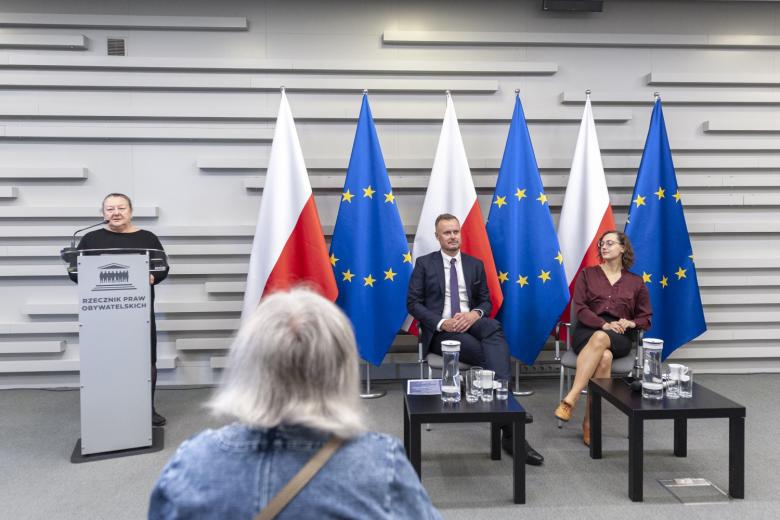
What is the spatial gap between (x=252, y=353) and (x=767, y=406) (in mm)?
4182

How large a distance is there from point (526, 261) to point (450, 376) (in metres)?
1.66

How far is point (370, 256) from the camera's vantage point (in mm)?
4227

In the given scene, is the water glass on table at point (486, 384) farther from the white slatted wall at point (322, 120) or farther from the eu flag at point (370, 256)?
the white slatted wall at point (322, 120)

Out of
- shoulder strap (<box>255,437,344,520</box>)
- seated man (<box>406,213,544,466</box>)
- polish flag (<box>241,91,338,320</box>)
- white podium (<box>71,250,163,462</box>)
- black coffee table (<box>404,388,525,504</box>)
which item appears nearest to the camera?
shoulder strap (<box>255,437,344,520</box>)

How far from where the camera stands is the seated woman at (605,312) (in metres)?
3.51

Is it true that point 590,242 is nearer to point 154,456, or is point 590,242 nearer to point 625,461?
point 625,461

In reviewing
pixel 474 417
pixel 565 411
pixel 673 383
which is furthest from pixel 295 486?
pixel 565 411

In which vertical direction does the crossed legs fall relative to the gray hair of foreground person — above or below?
below

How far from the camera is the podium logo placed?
3131 mm

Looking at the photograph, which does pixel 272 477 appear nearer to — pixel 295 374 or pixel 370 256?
pixel 295 374

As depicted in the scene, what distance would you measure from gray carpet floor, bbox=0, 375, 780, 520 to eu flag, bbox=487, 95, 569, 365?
523 mm

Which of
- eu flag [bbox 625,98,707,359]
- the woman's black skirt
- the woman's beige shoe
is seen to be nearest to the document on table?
the woman's beige shoe

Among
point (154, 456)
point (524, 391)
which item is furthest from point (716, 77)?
point (154, 456)

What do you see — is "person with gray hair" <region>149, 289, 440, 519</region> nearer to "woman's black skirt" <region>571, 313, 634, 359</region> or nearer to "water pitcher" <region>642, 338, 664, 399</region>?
"water pitcher" <region>642, 338, 664, 399</region>
